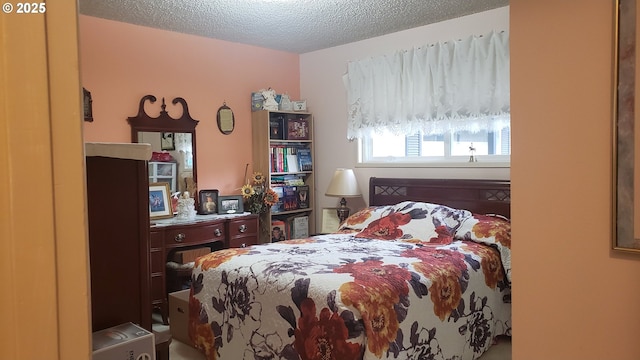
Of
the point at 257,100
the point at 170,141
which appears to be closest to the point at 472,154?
the point at 257,100

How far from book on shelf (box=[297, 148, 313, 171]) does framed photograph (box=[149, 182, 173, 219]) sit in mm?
1528

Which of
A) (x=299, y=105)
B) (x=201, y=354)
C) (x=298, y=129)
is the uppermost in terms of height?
(x=299, y=105)

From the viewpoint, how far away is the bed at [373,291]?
7.85ft

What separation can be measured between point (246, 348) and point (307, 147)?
286cm

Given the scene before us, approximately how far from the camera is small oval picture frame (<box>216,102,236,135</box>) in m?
4.79

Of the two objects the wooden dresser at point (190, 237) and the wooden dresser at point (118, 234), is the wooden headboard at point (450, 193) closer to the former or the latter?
the wooden dresser at point (190, 237)

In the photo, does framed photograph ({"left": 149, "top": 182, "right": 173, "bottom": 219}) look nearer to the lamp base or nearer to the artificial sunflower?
the artificial sunflower

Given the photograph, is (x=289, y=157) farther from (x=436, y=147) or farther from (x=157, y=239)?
(x=157, y=239)

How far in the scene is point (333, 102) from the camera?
5117 millimetres

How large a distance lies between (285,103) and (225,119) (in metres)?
0.68

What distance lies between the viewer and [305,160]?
207 inches

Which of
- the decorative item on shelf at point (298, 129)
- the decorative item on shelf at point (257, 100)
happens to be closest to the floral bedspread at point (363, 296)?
the decorative item on shelf at point (298, 129)

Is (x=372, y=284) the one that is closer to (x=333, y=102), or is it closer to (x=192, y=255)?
(x=192, y=255)

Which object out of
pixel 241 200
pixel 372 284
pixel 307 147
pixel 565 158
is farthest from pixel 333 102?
pixel 565 158
